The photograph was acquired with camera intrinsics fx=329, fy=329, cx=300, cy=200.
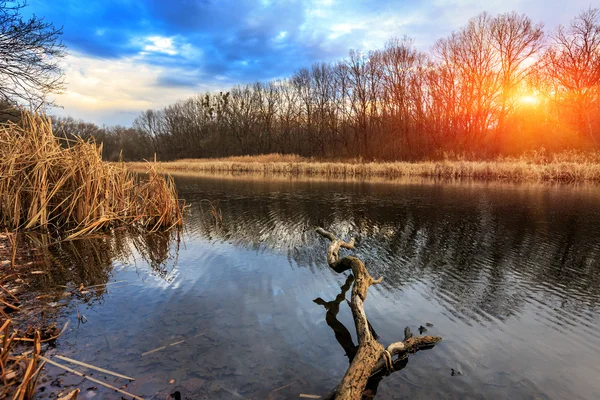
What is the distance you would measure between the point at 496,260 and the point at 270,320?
167 inches

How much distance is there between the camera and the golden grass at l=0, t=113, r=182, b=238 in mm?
6188

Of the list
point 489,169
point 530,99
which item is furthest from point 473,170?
point 530,99

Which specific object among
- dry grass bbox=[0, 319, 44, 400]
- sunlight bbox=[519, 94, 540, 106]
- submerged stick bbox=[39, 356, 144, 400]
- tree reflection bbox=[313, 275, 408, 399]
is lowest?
tree reflection bbox=[313, 275, 408, 399]

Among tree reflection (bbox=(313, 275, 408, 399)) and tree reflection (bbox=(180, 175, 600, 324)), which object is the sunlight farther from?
tree reflection (bbox=(313, 275, 408, 399))

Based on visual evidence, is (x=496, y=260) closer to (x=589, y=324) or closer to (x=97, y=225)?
(x=589, y=324)

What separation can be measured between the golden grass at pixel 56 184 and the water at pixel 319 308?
97cm

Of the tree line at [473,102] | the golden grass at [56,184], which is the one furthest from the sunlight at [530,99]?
the golden grass at [56,184]

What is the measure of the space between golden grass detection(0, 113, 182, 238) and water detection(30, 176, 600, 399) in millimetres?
966

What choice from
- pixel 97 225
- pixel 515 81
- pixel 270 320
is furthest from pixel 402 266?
pixel 515 81

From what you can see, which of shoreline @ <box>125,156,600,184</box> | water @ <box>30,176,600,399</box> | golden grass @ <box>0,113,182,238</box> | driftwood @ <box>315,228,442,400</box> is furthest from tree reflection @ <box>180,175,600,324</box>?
shoreline @ <box>125,156,600,184</box>

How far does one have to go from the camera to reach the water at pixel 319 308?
8.51 ft

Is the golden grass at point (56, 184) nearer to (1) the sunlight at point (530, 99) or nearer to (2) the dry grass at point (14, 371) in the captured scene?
(2) the dry grass at point (14, 371)

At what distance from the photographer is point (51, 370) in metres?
2.44

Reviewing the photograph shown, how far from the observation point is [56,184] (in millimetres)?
6301
